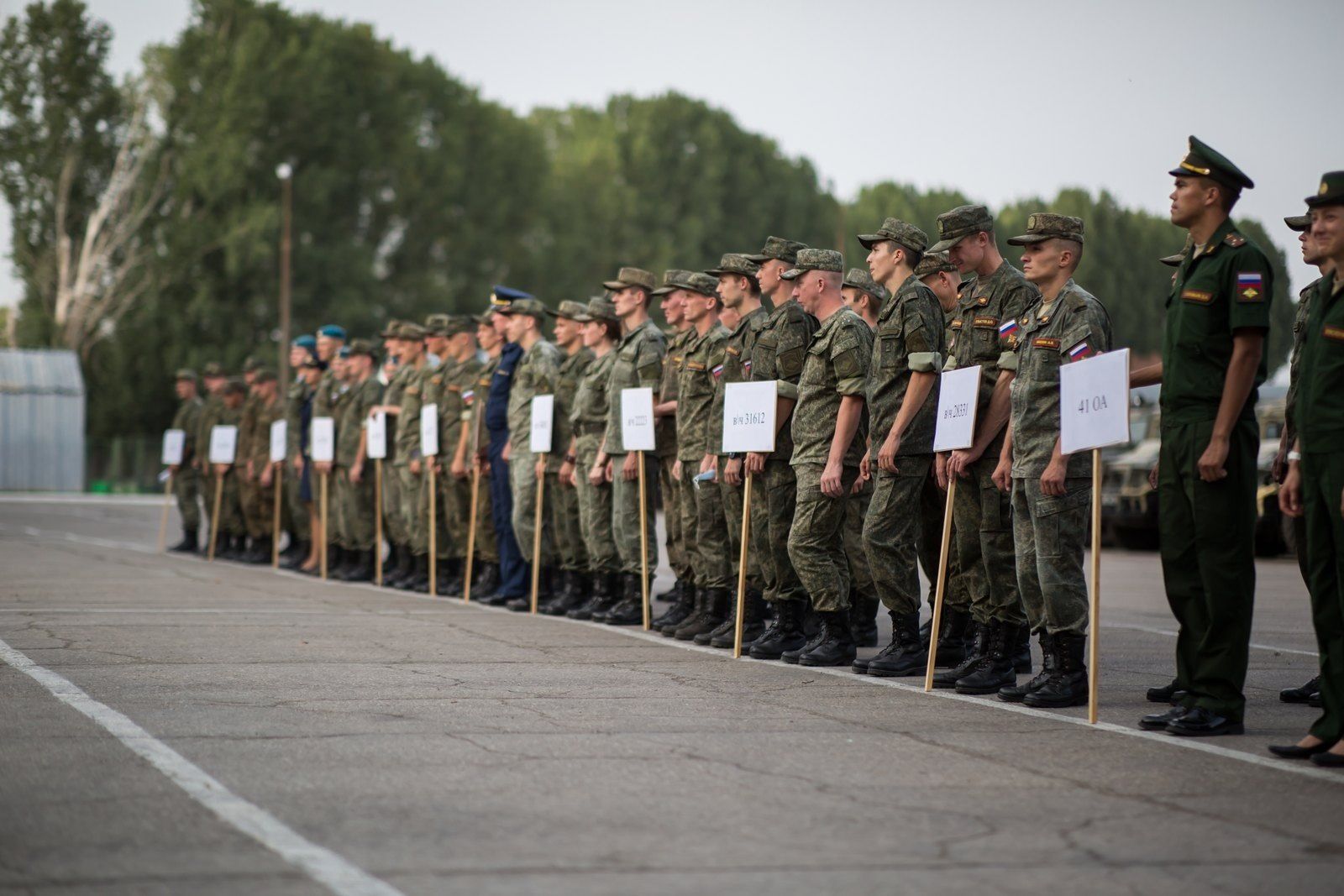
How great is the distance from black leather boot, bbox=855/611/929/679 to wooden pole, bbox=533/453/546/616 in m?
4.27

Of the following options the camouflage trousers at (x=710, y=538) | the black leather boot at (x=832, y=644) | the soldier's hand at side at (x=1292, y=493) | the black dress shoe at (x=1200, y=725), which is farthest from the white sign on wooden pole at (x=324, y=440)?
the soldier's hand at side at (x=1292, y=493)

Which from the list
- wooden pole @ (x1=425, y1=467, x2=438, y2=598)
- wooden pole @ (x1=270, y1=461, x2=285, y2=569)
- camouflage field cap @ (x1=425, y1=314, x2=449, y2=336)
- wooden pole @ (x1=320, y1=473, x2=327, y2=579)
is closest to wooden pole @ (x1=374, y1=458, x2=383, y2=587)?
wooden pole @ (x1=320, y1=473, x2=327, y2=579)

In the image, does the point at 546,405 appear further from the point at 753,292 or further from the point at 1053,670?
the point at 1053,670

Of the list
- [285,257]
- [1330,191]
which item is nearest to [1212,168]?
[1330,191]

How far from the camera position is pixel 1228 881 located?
471cm

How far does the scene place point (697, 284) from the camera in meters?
11.9

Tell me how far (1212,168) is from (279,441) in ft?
45.7

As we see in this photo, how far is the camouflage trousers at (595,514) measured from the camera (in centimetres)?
1310

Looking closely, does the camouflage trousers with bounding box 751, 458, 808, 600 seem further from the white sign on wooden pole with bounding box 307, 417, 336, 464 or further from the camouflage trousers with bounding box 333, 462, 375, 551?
the white sign on wooden pole with bounding box 307, 417, 336, 464

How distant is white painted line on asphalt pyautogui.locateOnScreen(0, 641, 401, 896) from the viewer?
14.9 feet

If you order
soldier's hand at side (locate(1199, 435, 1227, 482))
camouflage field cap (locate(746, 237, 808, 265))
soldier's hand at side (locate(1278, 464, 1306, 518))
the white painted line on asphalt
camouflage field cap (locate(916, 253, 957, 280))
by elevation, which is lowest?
the white painted line on asphalt

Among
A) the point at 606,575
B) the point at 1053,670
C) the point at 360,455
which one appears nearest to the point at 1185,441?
the point at 1053,670

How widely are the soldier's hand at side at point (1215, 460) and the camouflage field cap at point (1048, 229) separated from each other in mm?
1607

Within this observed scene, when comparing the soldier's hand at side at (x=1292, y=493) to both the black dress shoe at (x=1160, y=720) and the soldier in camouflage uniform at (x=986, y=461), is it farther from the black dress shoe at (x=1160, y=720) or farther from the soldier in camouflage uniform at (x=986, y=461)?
the soldier in camouflage uniform at (x=986, y=461)
